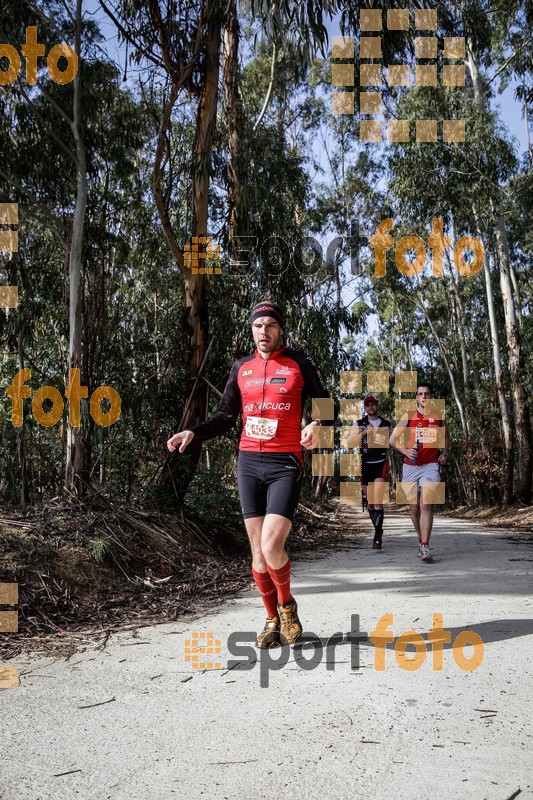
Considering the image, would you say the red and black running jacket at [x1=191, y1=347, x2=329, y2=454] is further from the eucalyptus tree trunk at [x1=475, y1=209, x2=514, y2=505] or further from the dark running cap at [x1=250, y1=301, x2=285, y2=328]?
the eucalyptus tree trunk at [x1=475, y1=209, x2=514, y2=505]

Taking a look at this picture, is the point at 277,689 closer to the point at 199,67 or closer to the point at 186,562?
the point at 186,562

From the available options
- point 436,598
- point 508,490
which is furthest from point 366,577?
point 508,490

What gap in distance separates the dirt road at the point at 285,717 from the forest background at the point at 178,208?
395 centimetres

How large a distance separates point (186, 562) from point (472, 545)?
171 inches

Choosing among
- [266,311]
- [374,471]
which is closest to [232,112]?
[374,471]

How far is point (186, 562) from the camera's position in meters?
6.96

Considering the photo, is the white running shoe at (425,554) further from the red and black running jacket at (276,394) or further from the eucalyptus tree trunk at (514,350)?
the eucalyptus tree trunk at (514,350)

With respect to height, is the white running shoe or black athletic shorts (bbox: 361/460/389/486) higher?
black athletic shorts (bbox: 361/460/389/486)

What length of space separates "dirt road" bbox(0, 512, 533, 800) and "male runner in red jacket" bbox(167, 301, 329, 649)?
38 centimetres

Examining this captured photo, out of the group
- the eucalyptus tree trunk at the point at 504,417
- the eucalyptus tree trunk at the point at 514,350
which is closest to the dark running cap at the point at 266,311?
the eucalyptus tree trunk at the point at 514,350

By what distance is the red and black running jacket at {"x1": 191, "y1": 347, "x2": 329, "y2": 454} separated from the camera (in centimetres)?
425

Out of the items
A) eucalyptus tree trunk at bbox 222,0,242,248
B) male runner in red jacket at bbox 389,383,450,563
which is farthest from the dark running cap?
eucalyptus tree trunk at bbox 222,0,242,248

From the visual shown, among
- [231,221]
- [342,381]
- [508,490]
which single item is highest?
[231,221]

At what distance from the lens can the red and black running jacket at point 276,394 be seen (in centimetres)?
425
